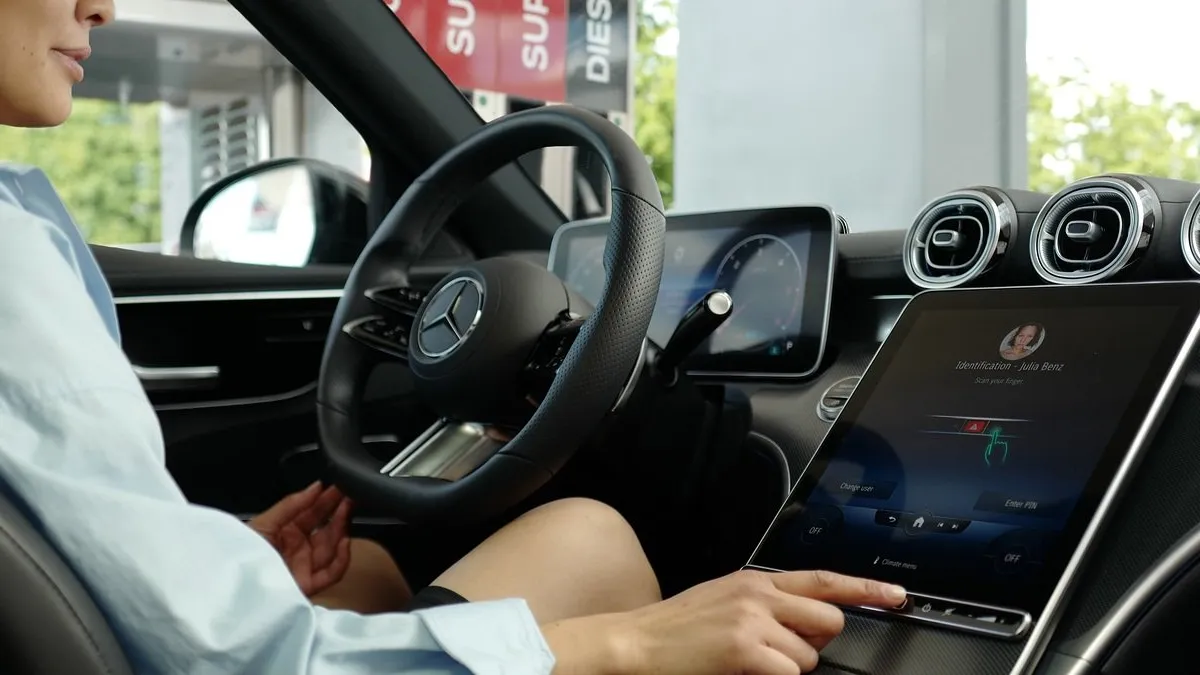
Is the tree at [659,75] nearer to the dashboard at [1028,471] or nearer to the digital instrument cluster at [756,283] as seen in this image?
the digital instrument cluster at [756,283]

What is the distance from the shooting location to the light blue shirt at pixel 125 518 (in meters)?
0.60

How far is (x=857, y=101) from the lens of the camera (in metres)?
3.21

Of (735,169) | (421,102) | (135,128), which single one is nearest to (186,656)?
(421,102)

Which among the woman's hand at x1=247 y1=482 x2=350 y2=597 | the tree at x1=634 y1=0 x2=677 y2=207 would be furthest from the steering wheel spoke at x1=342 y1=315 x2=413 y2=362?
the tree at x1=634 y1=0 x2=677 y2=207

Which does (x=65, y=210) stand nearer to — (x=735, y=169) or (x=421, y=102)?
(x=421, y=102)

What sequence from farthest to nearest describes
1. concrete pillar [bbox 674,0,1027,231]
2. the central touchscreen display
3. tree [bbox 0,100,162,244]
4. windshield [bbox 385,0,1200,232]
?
concrete pillar [bbox 674,0,1027,231] < windshield [bbox 385,0,1200,232] < tree [bbox 0,100,162,244] < the central touchscreen display

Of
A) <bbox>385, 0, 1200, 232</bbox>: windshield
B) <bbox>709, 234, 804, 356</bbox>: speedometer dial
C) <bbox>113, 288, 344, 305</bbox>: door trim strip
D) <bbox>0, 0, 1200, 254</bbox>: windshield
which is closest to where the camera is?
<bbox>709, 234, 804, 356</bbox>: speedometer dial

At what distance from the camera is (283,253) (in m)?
1.78

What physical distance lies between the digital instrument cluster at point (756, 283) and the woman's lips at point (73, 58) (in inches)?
24.2

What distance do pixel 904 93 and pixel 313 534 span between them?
2247mm

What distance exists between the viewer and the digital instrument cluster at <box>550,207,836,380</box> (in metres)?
1.27

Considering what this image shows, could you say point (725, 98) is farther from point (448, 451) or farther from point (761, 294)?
point (448, 451)

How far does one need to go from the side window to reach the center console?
0.90 meters

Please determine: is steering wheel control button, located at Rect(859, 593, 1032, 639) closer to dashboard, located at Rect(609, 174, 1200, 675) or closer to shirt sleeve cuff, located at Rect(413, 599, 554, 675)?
dashboard, located at Rect(609, 174, 1200, 675)
